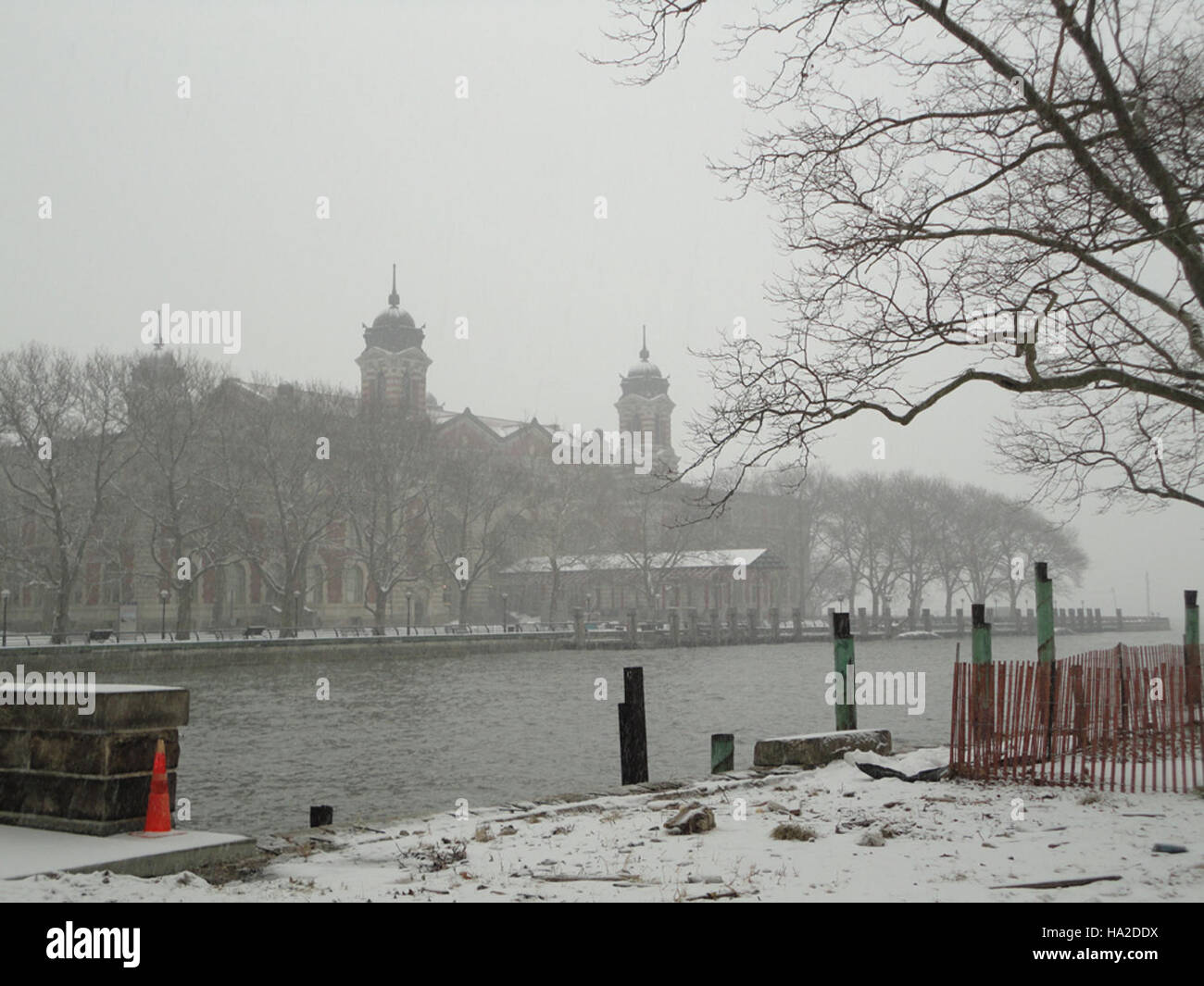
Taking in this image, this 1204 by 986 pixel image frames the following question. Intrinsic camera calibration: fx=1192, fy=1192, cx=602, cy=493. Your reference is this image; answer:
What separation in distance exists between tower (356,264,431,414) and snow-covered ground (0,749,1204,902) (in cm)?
8059

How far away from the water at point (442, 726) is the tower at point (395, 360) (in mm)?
39779

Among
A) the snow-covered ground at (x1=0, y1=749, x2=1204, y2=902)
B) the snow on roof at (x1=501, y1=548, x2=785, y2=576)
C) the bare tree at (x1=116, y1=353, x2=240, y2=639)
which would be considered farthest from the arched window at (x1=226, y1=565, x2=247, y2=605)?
the snow-covered ground at (x1=0, y1=749, x2=1204, y2=902)

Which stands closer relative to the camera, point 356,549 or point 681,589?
point 356,549

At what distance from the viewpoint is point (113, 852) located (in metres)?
7.69

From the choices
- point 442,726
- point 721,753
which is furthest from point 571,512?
point 721,753

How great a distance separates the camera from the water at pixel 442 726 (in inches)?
753

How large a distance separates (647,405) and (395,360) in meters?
28.9

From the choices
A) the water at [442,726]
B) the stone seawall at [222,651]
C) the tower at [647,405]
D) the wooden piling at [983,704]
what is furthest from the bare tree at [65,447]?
the tower at [647,405]

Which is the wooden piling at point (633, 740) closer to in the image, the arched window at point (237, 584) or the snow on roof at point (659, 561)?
the arched window at point (237, 584)
